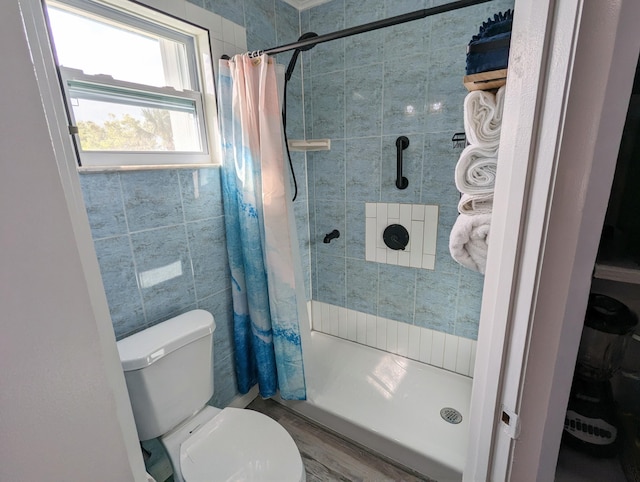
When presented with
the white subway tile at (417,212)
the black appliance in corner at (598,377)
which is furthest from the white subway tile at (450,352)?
the black appliance in corner at (598,377)

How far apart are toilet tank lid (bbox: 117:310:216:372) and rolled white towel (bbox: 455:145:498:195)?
1152mm

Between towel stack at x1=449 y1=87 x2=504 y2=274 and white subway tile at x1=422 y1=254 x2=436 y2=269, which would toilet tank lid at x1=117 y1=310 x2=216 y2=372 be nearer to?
towel stack at x1=449 y1=87 x2=504 y2=274

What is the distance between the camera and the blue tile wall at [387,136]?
5.28ft

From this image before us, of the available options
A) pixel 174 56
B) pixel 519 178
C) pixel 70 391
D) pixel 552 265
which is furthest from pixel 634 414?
pixel 174 56

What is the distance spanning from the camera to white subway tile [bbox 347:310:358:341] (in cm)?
223

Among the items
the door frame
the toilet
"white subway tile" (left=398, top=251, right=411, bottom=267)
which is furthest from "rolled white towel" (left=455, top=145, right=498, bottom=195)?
the toilet

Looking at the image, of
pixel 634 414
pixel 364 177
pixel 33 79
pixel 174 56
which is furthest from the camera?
pixel 364 177

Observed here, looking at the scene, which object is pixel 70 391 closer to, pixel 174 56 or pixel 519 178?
pixel 519 178

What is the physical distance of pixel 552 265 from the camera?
1.52ft

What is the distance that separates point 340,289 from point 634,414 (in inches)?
67.1

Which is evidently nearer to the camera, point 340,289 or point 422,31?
point 422,31

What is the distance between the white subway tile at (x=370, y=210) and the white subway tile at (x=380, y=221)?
28 mm

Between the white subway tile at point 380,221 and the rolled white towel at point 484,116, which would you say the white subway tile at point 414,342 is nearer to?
the white subway tile at point 380,221

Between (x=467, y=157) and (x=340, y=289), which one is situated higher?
(x=467, y=157)
